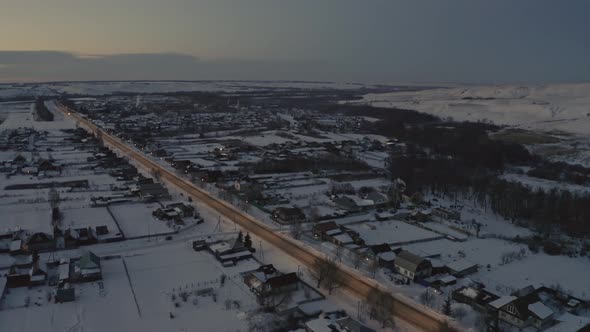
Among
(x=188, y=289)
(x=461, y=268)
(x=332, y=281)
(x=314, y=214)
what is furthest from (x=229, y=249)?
(x=461, y=268)

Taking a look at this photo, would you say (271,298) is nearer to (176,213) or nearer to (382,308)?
(382,308)

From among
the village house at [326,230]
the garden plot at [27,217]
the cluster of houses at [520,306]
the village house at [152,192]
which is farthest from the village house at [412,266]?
the garden plot at [27,217]

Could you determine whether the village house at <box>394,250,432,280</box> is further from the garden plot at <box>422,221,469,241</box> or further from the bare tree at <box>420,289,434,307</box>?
the garden plot at <box>422,221,469,241</box>

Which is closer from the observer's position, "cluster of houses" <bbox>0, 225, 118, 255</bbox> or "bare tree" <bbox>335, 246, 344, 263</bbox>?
"bare tree" <bbox>335, 246, 344, 263</bbox>

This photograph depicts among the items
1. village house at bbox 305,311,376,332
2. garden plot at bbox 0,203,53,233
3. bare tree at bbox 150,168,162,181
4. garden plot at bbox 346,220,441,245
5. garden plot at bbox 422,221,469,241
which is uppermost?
village house at bbox 305,311,376,332

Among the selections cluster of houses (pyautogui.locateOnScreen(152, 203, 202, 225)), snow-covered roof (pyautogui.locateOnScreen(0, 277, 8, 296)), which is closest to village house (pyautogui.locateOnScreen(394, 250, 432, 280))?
cluster of houses (pyautogui.locateOnScreen(152, 203, 202, 225))

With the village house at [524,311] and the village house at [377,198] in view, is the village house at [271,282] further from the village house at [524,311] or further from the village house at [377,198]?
the village house at [377,198]
